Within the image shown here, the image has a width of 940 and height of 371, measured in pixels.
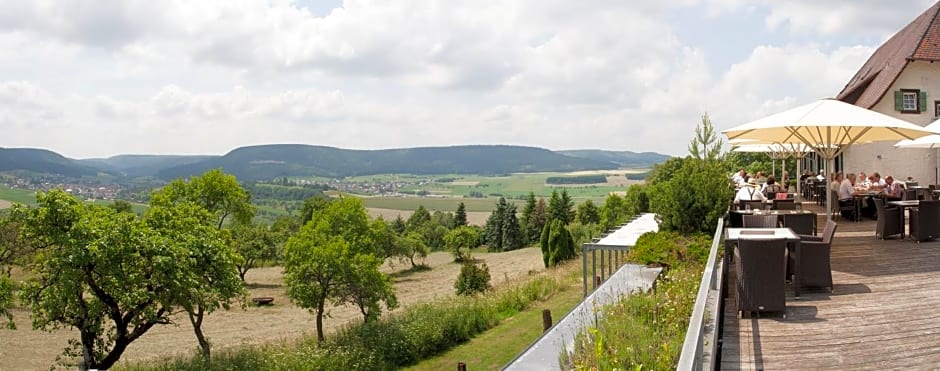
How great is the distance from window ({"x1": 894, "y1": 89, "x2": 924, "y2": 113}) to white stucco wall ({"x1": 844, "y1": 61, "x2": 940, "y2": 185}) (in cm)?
16

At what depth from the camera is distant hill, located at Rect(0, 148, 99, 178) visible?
140 meters

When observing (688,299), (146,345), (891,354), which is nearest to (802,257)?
(688,299)

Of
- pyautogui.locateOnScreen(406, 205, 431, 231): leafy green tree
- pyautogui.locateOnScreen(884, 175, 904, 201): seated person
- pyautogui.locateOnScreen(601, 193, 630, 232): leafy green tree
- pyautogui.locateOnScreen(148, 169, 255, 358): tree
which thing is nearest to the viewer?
pyautogui.locateOnScreen(884, 175, 904, 201): seated person

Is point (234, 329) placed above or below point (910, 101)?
below

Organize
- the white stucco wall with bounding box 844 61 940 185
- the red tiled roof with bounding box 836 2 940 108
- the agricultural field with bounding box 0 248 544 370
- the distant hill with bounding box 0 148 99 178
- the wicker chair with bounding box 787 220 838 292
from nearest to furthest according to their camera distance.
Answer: the wicker chair with bounding box 787 220 838 292
the red tiled roof with bounding box 836 2 940 108
the white stucco wall with bounding box 844 61 940 185
the agricultural field with bounding box 0 248 544 370
the distant hill with bounding box 0 148 99 178

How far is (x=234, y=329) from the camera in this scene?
3462cm

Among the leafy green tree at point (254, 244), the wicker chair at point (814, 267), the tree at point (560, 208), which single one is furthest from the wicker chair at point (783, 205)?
the tree at point (560, 208)

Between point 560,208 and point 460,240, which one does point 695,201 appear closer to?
point 460,240

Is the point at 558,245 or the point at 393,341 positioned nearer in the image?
the point at 393,341

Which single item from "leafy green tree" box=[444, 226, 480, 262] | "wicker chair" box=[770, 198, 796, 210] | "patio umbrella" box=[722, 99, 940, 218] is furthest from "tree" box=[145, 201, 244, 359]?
"leafy green tree" box=[444, 226, 480, 262]

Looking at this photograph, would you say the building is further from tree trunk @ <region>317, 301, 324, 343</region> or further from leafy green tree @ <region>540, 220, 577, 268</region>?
tree trunk @ <region>317, 301, 324, 343</region>

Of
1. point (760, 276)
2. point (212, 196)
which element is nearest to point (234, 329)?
point (212, 196)

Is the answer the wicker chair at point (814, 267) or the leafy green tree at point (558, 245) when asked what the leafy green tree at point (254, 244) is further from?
the wicker chair at point (814, 267)

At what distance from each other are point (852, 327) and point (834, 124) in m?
3.96
